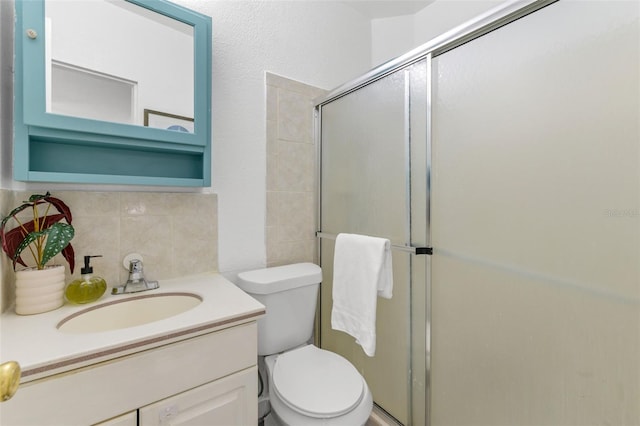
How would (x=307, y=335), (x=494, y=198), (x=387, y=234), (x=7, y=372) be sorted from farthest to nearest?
(x=307, y=335) → (x=387, y=234) → (x=494, y=198) → (x=7, y=372)

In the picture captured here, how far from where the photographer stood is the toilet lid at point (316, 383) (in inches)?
37.4

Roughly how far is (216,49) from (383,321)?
1456 mm

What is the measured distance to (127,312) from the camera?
1009 millimetres

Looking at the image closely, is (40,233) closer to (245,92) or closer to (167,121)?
(167,121)

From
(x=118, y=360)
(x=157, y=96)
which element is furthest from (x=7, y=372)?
(x=157, y=96)

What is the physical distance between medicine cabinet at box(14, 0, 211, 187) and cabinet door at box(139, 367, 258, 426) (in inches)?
28.9

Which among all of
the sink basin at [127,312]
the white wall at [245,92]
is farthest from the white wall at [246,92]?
the sink basin at [127,312]

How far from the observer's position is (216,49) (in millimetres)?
1312

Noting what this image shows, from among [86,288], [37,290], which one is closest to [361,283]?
[86,288]

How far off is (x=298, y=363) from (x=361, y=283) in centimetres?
42

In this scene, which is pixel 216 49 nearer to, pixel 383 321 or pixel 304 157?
pixel 304 157

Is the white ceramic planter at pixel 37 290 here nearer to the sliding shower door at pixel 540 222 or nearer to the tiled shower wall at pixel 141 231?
the tiled shower wall at pixel 141 231

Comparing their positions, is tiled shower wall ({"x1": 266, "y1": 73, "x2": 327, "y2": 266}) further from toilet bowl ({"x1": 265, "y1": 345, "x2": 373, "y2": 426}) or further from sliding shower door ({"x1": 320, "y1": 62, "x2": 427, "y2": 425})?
toilet bowl ({"x1": 265, "y1": 345, "x2": 373, "y2": 426})

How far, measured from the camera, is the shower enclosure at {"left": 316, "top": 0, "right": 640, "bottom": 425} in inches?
27.0
